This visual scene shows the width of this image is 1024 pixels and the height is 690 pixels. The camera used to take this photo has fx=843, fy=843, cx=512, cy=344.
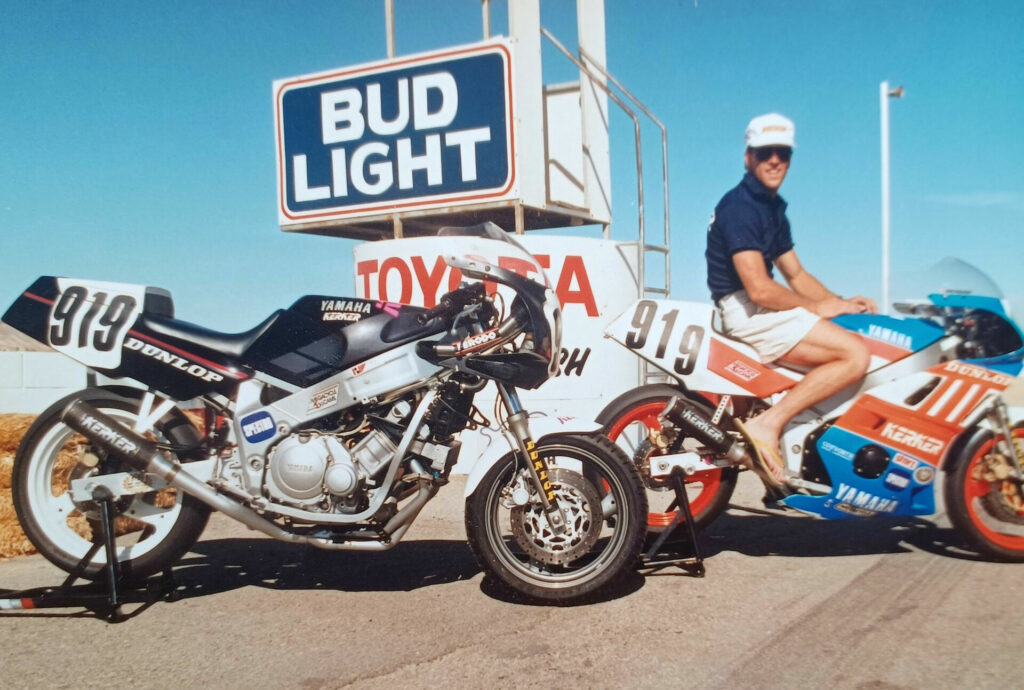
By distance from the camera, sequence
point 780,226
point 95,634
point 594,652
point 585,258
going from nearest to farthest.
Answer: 1. point 594,652
2. point 95,634
3. point 780,226
4. point 585,258

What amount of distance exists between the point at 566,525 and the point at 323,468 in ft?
3.53

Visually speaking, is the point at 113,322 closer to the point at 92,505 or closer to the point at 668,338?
the point at 92,505

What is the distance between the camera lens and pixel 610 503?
3885 mm

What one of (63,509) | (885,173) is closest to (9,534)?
(63,509)

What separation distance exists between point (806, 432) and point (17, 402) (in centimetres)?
567

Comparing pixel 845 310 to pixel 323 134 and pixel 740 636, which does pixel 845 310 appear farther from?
pixel 323 134

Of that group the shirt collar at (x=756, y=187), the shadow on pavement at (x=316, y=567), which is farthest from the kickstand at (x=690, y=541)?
the shirt collar at (x=756, y=187)

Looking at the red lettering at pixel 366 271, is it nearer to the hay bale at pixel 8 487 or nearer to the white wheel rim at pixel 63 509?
the hay bale at pixel 8 487

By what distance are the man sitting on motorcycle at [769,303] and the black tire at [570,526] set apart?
809mm

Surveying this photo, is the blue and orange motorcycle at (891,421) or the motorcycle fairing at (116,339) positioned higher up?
the motorcycle fairing at (116,339)

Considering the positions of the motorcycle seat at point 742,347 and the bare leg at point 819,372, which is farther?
the motorcycle seat at point 742,347

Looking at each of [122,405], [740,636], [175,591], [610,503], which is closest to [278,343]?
[122,405]

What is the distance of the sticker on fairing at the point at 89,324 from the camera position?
3.80 m

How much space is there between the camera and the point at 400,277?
24.1 ft
